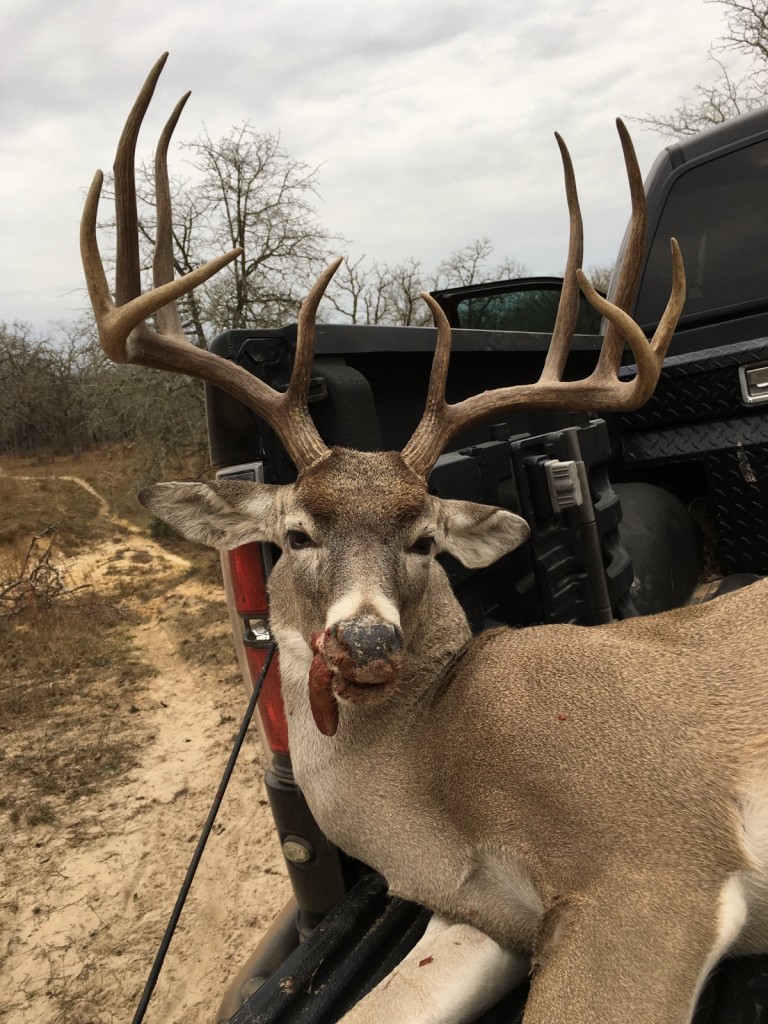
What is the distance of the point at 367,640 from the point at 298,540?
2.18 feet

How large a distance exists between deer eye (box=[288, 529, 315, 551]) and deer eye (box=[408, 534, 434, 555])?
0.34 meters

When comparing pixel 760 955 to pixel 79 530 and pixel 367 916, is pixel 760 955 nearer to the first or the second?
pixel 367 916

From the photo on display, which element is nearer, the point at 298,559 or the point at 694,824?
the point at 694,824

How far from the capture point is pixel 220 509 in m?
2.80

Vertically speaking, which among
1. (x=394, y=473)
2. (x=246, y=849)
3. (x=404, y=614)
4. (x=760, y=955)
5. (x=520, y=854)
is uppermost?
(x=394, y=473)

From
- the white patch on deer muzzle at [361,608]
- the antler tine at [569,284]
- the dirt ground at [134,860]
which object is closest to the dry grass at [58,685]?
the dirt ground at [134,860]

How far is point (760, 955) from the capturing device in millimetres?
2127

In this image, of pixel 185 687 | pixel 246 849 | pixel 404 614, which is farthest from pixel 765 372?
pixel 185 687

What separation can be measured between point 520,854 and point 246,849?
352 cm

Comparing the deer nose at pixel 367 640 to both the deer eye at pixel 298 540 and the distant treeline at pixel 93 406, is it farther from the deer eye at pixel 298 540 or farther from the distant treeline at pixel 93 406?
the distant treeline at pixel 93 406

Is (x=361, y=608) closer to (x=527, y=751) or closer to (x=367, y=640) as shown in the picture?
(x=367, y=640)

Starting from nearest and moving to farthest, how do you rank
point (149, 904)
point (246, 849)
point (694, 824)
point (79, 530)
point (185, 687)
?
point (694, 824) < point (149, 904) < point (246, 849) < point (185, 687) < point (79, 530)

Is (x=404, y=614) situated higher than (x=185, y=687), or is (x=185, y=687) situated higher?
(x=404, y=614)

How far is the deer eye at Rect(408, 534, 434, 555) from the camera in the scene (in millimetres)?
2643
